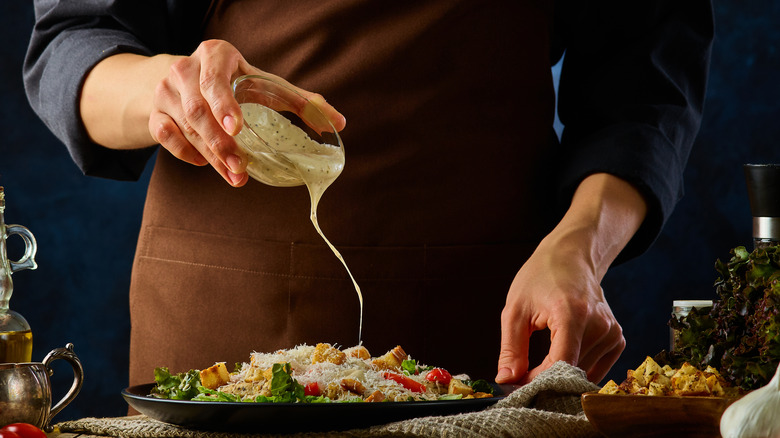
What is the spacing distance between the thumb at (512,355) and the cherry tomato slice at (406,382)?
0.66 feet

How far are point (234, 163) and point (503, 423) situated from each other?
1.79ft

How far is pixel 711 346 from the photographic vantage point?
3.01ft

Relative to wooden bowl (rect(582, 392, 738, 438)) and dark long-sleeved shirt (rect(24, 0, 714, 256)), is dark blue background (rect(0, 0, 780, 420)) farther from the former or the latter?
wooden bowl (rect(582, 392, 738, 438))

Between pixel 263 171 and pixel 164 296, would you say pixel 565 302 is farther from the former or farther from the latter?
pixel 164 296

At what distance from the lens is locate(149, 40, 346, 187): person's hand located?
1.16 m

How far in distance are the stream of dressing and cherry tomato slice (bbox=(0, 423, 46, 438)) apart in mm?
473

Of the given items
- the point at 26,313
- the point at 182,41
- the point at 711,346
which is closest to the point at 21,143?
the point at 26,313

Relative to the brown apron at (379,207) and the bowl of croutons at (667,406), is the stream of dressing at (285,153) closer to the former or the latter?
the brown apron at (379,207)

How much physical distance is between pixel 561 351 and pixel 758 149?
3.63m

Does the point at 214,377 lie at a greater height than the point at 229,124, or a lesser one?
lesser

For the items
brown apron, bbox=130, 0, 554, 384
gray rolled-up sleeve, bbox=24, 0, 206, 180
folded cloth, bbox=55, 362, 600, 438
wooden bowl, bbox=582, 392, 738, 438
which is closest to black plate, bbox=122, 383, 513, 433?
folded cloth, bbox=55, 362, 600, 438

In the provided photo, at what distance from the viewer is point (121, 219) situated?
4.05 metres

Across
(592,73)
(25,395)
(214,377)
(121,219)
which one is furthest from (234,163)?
(121,219)

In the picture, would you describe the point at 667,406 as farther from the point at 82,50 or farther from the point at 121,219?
the point at 121,219
